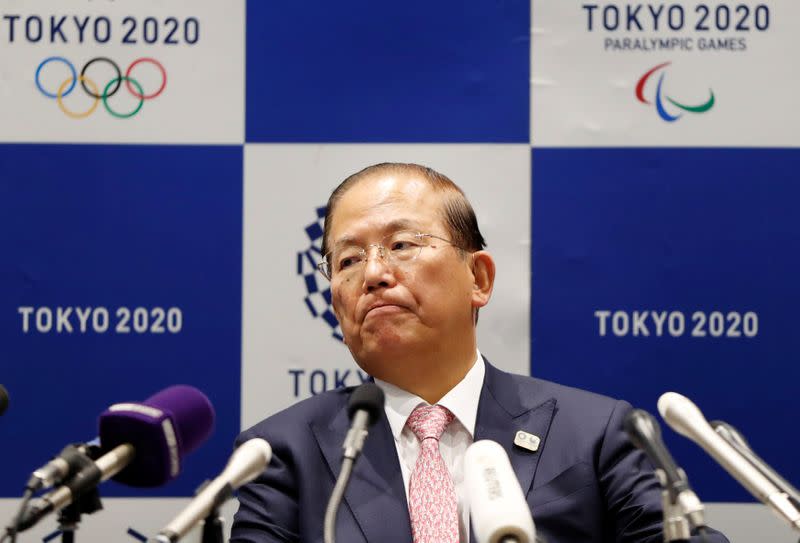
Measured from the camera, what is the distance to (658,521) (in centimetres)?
210

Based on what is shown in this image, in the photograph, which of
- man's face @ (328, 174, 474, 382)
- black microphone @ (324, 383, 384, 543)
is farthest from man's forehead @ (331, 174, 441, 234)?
black microphone @ (324, 383, 384, 543)

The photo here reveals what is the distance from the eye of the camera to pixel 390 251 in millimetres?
2311

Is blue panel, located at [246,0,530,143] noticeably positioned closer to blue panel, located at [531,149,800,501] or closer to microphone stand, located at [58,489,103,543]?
blue panel, located at [531,149,800,501]

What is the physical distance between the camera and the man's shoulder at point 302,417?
2289 mm

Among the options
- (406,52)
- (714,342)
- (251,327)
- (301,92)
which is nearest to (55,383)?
(251,327)

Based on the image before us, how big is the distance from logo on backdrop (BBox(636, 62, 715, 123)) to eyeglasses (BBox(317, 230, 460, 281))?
1.02 metres


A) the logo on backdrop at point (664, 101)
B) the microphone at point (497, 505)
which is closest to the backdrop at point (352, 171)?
the logo on backdrop at point (664, 101)

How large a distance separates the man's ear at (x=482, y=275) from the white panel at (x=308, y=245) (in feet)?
1.47

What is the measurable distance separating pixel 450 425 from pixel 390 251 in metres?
0.45

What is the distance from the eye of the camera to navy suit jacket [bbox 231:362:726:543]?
6.96ft

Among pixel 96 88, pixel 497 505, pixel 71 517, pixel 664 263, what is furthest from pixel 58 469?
pixel 664 263

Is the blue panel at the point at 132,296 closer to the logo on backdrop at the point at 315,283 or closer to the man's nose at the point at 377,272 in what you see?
the logo on backdrop at the point at 315,283

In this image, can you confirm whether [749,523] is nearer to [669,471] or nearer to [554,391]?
[554,391]

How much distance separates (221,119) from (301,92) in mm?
273
